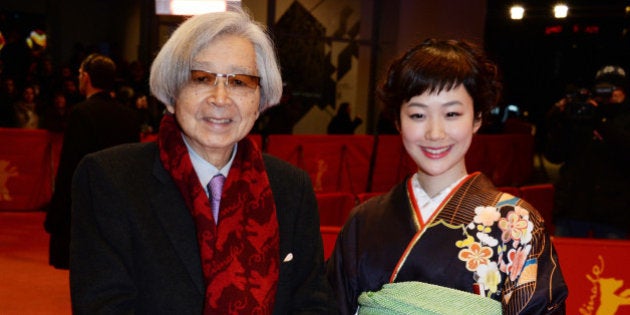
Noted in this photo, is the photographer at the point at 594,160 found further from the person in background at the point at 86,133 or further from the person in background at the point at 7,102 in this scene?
the person in background at the point at 7,102

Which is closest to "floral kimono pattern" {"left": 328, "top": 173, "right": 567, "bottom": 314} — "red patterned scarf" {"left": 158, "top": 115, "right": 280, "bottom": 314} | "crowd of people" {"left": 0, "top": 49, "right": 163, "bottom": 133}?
"red patterned scarf" {"left": 158, "top": 115, "right": 280, "bottom": 314}

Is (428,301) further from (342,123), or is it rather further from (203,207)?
(342,123)

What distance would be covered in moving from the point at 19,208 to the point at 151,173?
23.0 ft

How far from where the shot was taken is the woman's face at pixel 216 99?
5.96 feet

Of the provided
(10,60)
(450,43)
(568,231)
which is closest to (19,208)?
(10,60)

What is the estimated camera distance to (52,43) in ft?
46.2

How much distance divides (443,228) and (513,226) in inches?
7.9

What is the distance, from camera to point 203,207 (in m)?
1.76

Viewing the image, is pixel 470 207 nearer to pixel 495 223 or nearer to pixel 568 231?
pixel 495 223

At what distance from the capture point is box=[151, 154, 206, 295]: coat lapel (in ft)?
5.67

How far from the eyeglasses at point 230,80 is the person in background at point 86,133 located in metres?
2.86

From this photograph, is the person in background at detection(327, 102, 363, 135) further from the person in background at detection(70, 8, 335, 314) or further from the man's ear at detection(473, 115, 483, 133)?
the person in background at detection(70, 8, 335, 314)

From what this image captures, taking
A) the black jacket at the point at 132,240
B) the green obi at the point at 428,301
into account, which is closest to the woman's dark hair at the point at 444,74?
the green obi at the point at 428,301

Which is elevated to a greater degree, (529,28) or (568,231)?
(529,28)
